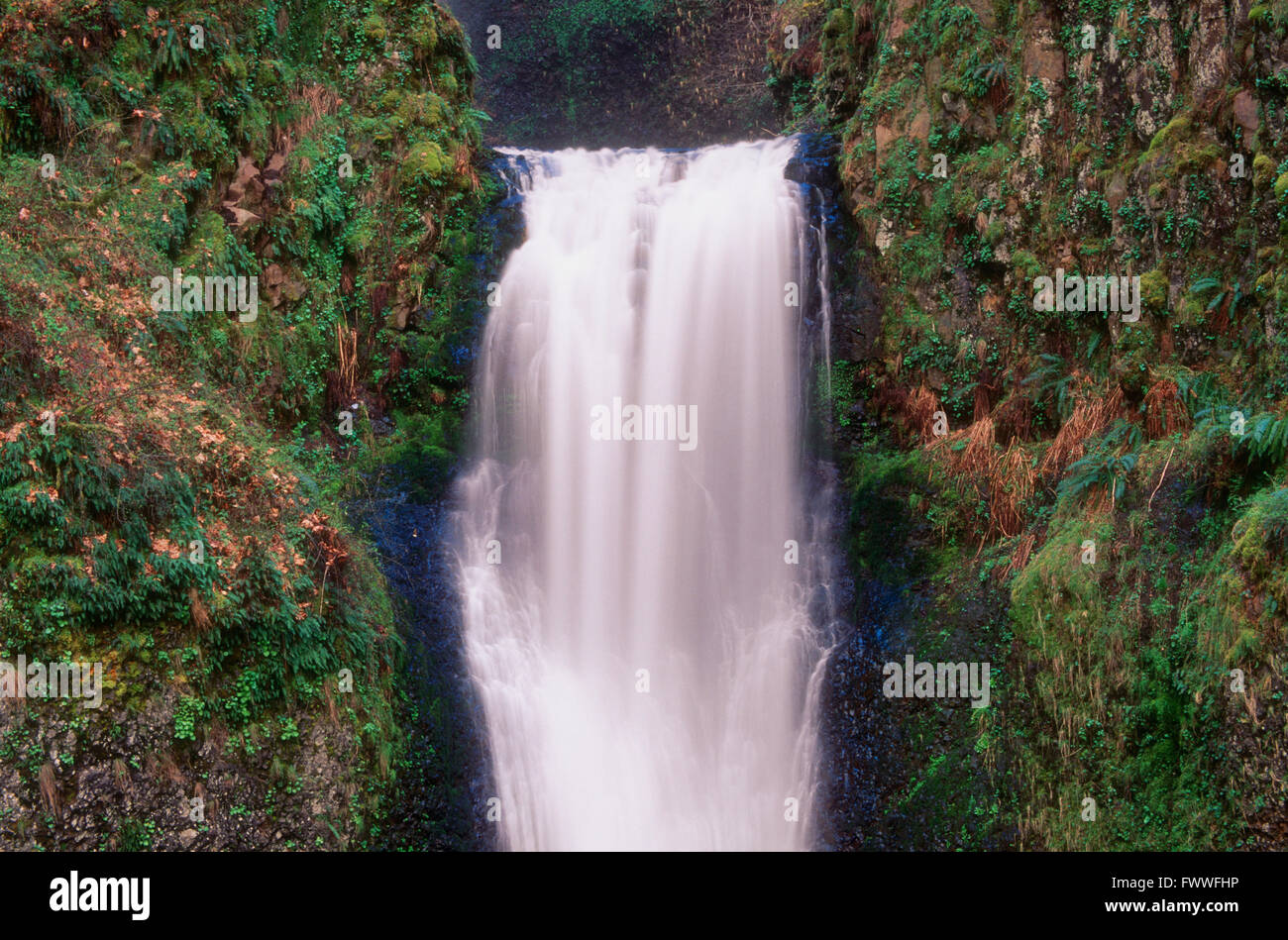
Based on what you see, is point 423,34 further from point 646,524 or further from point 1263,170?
point 1263,170

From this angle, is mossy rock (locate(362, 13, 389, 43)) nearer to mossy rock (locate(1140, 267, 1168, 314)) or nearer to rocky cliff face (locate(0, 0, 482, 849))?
rocky cliff face (locate(0, 0, 482, 849))

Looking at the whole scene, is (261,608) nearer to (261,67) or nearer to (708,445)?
(708,445)

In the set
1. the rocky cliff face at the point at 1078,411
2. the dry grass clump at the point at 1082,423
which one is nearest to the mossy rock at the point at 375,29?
the rocky cliff face at the point at 1078,411

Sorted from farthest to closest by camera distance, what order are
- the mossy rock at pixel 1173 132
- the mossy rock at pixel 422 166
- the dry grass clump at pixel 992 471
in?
the mossy rock at pixel 422 166
the dry grass clump at pixel 992 471
the mossy rock at pixel 1173 132

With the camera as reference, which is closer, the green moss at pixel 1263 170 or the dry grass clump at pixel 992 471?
the green moss at pixel 1263 170

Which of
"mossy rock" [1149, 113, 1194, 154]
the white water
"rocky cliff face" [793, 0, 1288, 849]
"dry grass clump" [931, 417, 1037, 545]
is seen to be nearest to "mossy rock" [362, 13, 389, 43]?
the white water

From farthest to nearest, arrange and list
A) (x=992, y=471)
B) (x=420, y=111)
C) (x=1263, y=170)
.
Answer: (x=420, y=111)
(x=992, y=471)
(x=1263, y=170)

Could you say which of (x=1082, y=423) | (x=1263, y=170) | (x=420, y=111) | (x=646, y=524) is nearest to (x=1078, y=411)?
(x=1082, y=423)

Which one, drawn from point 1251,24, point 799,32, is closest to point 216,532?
point 1251,24

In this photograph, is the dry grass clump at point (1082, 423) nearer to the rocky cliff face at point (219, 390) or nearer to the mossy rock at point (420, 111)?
the rocky cliff face at point (219, 390)
